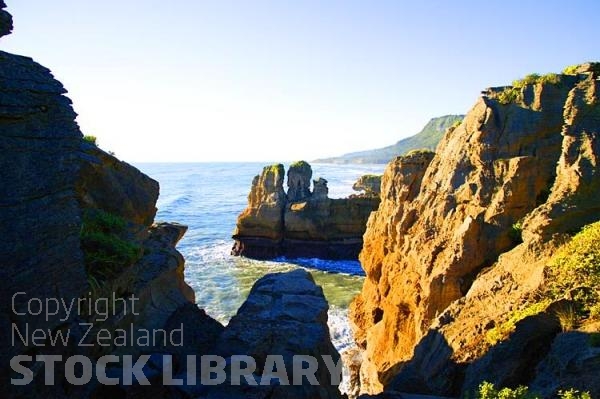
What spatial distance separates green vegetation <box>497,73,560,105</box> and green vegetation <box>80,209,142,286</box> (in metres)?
13.2

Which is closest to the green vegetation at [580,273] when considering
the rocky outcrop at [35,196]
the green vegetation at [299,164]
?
the rocky outcrop at [35,196]

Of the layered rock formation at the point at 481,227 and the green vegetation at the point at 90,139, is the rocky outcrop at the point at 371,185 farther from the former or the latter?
the green vegetation at the point at 90,139

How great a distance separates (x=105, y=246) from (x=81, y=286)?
1.41 meters

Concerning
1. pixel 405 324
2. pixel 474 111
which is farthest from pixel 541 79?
pixel 405 324

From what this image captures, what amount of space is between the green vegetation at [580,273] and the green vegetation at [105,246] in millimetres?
9250

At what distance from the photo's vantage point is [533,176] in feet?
42.8

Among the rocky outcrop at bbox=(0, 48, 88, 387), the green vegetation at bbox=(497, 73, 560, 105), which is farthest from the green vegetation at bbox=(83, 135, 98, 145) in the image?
the green vegetation at bbox=(497, 73, 560, 105)

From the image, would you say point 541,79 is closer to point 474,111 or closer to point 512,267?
point 474,111

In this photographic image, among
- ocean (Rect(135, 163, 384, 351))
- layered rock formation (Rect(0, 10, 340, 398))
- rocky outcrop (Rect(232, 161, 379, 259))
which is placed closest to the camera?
layered rock formation (Rect(0, 10, 340, 398))

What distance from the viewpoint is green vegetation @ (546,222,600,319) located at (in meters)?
8.74

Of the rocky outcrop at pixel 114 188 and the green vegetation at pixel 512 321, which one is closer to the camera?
the green vegetation at pixel 512 321

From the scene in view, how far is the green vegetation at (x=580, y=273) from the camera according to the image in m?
8.74

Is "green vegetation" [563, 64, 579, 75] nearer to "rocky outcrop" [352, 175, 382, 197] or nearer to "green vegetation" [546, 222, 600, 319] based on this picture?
"green vegetation" [546, 222, 600, 319]

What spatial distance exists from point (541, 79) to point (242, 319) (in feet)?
42.1
